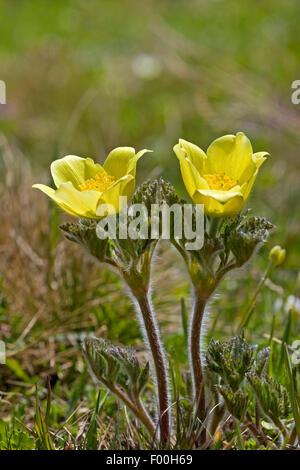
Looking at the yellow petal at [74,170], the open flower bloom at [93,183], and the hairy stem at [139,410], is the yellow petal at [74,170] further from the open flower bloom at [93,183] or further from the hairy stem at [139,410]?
the hairy stem at [139,410]

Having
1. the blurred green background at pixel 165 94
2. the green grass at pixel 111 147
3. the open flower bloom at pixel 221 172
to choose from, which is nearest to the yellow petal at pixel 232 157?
the open flower bloom at pixel 221 172

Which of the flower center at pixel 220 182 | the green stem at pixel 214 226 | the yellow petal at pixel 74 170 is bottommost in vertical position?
the green stem at pixel 214 226

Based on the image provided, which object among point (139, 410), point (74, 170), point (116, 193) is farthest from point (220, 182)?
point (139, 410)

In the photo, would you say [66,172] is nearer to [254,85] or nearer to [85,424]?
[85,424]

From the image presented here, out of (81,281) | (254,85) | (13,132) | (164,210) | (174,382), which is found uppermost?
(254,85)

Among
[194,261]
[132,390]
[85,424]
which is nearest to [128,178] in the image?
[194,261]

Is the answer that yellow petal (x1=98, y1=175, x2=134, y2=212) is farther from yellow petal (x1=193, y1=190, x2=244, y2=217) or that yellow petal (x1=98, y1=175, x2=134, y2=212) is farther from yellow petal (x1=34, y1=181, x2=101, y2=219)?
yellow petal (x1=193, y1=190, x2=244, y2=217)
